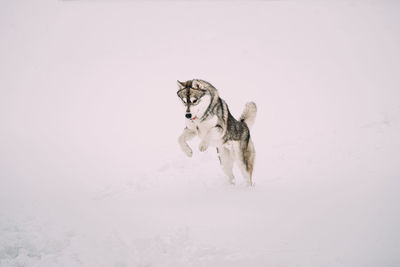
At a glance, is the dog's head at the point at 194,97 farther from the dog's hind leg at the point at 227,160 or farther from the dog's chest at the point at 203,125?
the dog's hind leg at the point at 227,160

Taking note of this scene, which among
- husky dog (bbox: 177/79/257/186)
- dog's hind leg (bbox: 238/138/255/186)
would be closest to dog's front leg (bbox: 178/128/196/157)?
husky dog (bbox: 177/79/257/186)

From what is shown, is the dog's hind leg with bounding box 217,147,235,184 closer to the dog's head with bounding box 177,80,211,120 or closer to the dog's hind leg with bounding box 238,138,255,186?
the dog's hind leg with bounding box 238,138,255,186

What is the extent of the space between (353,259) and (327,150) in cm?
512

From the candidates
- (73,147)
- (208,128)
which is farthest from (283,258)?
(73,147)

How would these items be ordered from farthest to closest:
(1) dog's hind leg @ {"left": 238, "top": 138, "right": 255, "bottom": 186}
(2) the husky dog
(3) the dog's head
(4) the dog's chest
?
(1) dog's hind leg @ {"left": 238, "top": 138, "right": 255, "bottom": 186}, (4) the dog's chest, (2) the husky dog, (3) the dog's head

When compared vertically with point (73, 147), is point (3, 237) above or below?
below

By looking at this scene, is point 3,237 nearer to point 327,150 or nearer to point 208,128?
point 208,128

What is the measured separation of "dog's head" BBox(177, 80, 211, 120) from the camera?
525 centimetres

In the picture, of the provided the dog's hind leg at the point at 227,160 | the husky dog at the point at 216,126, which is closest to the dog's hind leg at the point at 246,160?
the husky dog at the point at 216,126

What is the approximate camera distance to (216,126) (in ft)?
19.2

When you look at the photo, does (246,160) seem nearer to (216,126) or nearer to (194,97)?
(216,126)

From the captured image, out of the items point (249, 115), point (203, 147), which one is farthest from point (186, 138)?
point (249, 115)

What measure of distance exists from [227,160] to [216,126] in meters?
1.05

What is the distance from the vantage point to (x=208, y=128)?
5828 mm
